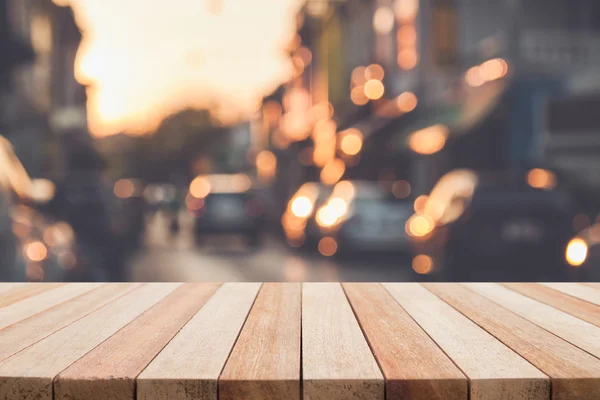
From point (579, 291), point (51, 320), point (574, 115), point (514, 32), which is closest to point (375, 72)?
point (514, 32)

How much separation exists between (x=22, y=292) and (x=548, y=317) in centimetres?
204

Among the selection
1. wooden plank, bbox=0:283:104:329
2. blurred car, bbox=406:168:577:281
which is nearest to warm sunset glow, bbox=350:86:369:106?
blurred car, bbox=406:168:577:281

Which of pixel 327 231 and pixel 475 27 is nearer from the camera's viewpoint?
pixel 327 231

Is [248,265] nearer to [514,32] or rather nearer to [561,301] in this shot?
[514,32]

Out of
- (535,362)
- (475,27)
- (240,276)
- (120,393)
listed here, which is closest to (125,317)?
(120,393)

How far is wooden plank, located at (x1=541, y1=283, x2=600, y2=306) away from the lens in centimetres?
364

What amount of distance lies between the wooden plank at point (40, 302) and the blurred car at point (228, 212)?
18.5m

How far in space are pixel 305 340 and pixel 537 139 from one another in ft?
83.8

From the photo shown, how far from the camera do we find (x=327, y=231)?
1689 centimetres

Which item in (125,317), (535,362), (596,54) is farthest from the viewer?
(596,54)

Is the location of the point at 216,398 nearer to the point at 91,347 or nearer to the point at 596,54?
the point at 91,347

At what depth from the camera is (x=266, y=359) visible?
2371 mm

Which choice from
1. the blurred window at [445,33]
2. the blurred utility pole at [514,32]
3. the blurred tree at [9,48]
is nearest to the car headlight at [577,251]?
the blurred utility pole at [514,32]

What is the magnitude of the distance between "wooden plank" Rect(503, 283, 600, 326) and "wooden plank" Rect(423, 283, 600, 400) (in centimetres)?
22
